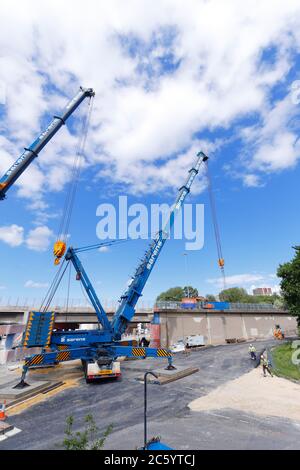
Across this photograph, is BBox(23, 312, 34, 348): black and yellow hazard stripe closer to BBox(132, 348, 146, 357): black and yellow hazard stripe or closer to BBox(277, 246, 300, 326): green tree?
BBox(132, 348, 146, 357): black and yellow hazard stripe

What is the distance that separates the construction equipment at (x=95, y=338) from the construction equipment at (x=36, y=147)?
7.46 meters

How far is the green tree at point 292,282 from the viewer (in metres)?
32.9

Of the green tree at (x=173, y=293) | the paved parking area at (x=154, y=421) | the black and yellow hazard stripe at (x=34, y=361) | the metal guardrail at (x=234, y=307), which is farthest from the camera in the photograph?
the green tree at (x=173, y=293)

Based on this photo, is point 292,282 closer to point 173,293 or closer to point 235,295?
point 235,295

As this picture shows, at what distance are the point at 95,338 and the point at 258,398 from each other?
12.2m

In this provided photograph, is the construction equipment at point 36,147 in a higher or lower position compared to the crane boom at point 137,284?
higher

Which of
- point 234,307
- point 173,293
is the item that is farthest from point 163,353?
point 173,293

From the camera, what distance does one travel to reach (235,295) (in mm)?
109438

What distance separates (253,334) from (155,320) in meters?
22.5

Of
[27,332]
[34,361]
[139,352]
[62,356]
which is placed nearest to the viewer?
[34,361]

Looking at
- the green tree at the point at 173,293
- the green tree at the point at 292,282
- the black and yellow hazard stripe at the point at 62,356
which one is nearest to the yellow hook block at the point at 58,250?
the black and yellow hazard stripe at the point at 62,356

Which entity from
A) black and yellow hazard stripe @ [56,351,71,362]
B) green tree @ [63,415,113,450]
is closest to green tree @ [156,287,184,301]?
black and yellow hazard stripe @ [56,351,71,362]

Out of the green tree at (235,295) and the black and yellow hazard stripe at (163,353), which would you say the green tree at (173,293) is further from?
the black and yellow hazard stripe at (163,353)
